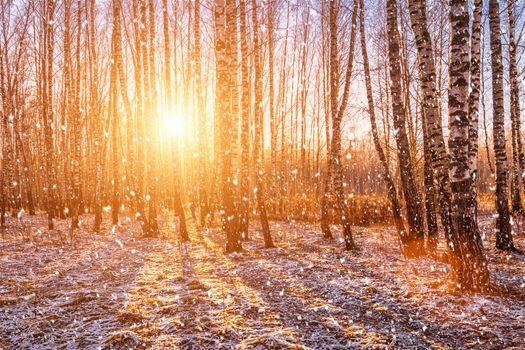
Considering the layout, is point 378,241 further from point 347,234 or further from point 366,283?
point 366,283

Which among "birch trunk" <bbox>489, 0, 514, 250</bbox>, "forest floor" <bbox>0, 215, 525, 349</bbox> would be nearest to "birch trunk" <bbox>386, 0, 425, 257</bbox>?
"forest floor" <bbox>0, 215, 525, 349</bbox>

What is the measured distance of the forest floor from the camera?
133 inches

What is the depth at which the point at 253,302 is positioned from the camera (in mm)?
4426

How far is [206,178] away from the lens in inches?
569

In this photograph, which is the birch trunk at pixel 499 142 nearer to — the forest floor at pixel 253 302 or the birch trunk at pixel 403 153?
the forest floor at pixel 253 302

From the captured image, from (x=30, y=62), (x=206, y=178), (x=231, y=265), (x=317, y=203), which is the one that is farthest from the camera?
(x=30, y=62)

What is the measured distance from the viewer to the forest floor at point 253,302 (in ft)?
11.1

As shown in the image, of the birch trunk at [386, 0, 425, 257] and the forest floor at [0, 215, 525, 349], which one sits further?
the birch trunk at [386, 0, 425, 257]

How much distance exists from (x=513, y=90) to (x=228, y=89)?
9.88m

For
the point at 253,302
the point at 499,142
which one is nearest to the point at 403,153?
the point at 499,142

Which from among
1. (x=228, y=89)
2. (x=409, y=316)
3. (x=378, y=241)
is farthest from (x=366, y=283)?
(x=228, y=89)

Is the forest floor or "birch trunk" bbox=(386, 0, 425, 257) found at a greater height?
"birch trunk" bbox=(386, 0, 425, 257)

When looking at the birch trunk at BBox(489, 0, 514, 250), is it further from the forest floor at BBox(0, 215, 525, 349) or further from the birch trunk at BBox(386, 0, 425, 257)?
the birch trunk at BBox(386, 0, 425, 257)

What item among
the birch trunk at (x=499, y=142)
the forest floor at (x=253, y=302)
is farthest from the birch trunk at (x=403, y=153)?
the birch trunk at (x=499, y=142)
